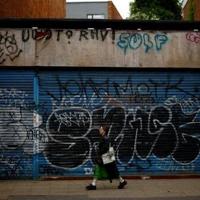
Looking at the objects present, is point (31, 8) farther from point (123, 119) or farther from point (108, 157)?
point (108, 157)

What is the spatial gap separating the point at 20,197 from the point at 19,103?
4204 mm

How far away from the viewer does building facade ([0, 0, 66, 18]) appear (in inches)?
756

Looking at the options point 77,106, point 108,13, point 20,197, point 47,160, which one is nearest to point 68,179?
point 47,160

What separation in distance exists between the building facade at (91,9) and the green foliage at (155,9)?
2.03 metres

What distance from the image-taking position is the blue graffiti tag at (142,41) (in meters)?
17.5

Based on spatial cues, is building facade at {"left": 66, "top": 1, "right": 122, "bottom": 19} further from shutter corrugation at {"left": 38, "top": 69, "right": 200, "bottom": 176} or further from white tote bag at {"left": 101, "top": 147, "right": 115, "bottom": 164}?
white tote bag at {"left": 101, "top": 147, "right": 115, "bottom": 164}

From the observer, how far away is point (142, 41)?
57.6 ft

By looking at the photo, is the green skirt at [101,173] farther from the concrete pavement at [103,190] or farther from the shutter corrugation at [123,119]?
the shutter corrugation at [123,119]

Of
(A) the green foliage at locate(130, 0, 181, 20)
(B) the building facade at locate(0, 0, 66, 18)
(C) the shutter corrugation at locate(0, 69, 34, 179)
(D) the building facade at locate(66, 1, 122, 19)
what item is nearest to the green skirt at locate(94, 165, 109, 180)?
(C) the shutter corrugation at locate(0, 69, 34, 179)

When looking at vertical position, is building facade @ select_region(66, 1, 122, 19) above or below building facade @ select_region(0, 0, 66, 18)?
above

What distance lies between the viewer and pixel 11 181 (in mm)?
16547

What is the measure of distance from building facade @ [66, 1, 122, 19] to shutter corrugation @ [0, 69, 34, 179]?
3140 cm

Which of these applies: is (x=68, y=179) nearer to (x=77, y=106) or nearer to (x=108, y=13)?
(x=77, y=106)

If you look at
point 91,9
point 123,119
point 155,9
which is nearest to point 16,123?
point 123,119
